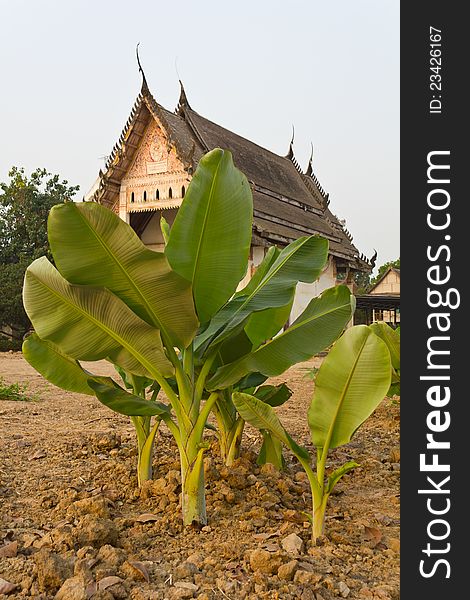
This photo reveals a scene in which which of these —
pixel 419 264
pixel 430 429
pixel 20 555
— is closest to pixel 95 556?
pixel 20 555

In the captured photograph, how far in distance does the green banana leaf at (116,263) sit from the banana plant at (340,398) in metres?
0.38

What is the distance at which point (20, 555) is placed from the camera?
1842mm

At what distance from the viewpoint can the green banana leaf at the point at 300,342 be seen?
2166mm

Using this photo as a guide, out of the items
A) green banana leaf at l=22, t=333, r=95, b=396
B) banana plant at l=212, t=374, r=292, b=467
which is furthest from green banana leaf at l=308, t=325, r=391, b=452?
green banana leaf at l=22, t=333, r=95, b=396

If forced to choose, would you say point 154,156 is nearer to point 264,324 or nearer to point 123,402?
→ point 264,324

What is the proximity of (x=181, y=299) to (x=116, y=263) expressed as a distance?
25 centimetres

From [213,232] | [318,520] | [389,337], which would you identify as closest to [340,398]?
[318,520]

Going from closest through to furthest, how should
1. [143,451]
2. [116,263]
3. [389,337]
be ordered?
[116,263] < [143,451] < [389,337]

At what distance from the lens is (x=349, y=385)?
6.40ft

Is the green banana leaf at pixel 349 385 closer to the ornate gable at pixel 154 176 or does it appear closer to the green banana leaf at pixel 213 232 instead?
the green banana leaf at pixel 213 232

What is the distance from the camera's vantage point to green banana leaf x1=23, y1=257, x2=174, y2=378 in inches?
76.7

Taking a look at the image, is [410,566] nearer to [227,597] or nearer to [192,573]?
[227,597]

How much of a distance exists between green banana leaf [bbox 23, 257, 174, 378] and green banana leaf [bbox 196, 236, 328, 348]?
0.25m

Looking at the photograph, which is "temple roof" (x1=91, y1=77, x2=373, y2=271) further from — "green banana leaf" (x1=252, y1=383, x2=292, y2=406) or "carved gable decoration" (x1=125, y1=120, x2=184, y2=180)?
"green banana leaf" (x1=252, y1=383, x2=292, y2=406)
